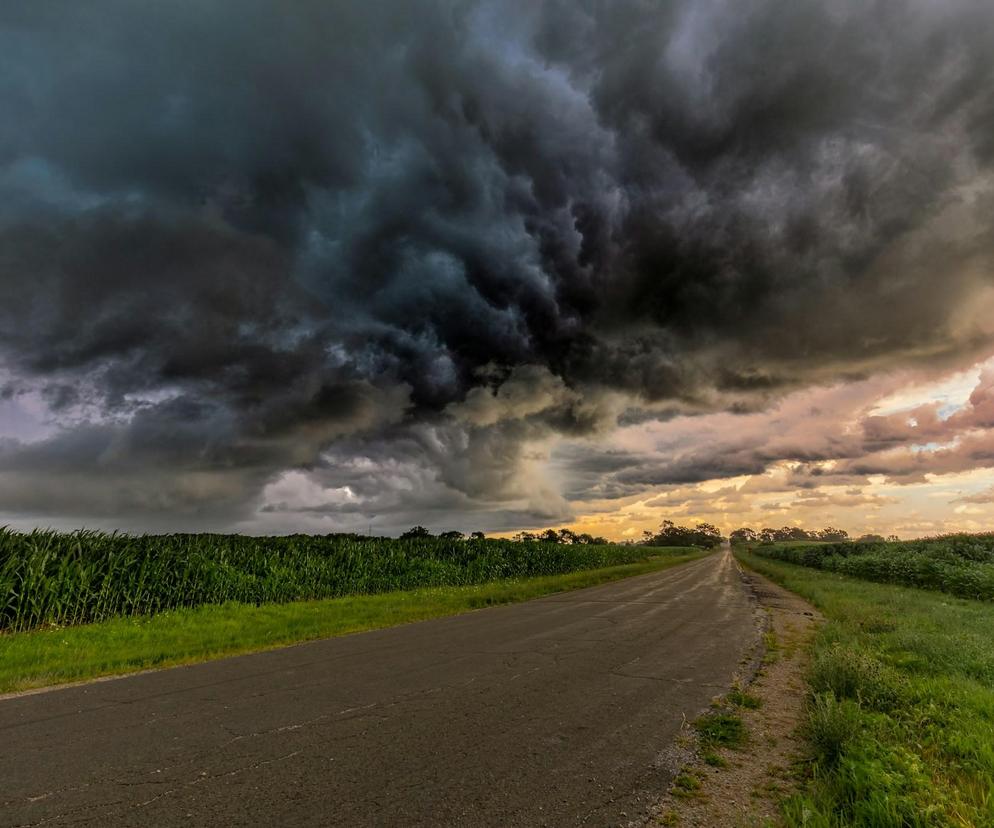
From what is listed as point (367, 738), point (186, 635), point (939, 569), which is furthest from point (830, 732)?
point (939, 569)

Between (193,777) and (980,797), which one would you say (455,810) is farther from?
(980,797)

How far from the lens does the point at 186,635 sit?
14305 mm

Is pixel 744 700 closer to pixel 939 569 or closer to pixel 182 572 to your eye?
pixel 182 572

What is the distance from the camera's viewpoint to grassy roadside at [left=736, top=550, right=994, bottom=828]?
4457 millimetres

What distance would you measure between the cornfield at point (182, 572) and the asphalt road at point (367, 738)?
30.7 ft

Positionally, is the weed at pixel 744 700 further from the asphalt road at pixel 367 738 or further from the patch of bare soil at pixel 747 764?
the asphalt road at pixel 367 738

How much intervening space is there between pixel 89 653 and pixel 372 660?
686cm

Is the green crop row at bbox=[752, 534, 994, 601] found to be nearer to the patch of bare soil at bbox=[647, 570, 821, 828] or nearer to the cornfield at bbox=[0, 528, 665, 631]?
the patch of bare soil at bbox=[647, 570, 821, 828]

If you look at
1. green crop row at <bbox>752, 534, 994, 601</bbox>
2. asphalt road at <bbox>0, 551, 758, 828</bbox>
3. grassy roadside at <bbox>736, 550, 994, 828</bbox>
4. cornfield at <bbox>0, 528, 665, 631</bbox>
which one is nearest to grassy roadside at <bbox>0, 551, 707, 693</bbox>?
cornfield at <bbox>0, 528, 665, 631</bbox>

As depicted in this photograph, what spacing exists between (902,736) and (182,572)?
21.5 meters

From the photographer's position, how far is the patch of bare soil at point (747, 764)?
4.66 m

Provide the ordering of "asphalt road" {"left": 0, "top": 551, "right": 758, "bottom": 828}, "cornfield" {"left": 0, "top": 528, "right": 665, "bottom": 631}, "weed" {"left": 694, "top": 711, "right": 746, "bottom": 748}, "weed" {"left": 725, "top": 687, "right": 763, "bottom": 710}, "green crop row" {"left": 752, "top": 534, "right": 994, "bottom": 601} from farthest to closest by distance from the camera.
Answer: "green crop row" {"left": 752, "top": 534, "right": 994, "bottom": 601}, "cornfield" {"left": 0, "top": 528, "right": 665, "bottom": 631}, "weed" {"left": 725, "top": 687, "right": 763, "bottom": 710}, "weed" {"left": 694, "top": 711, "right": 746, "bottom": 748}, "asphalt road" {"left": 0, "top": 551, "right": 758, "bottom": 828}

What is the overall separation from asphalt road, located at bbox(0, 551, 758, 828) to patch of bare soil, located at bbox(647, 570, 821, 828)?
27 cm

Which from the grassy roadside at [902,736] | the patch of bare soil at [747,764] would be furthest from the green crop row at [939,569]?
the patch of bare soil at [747,764]
